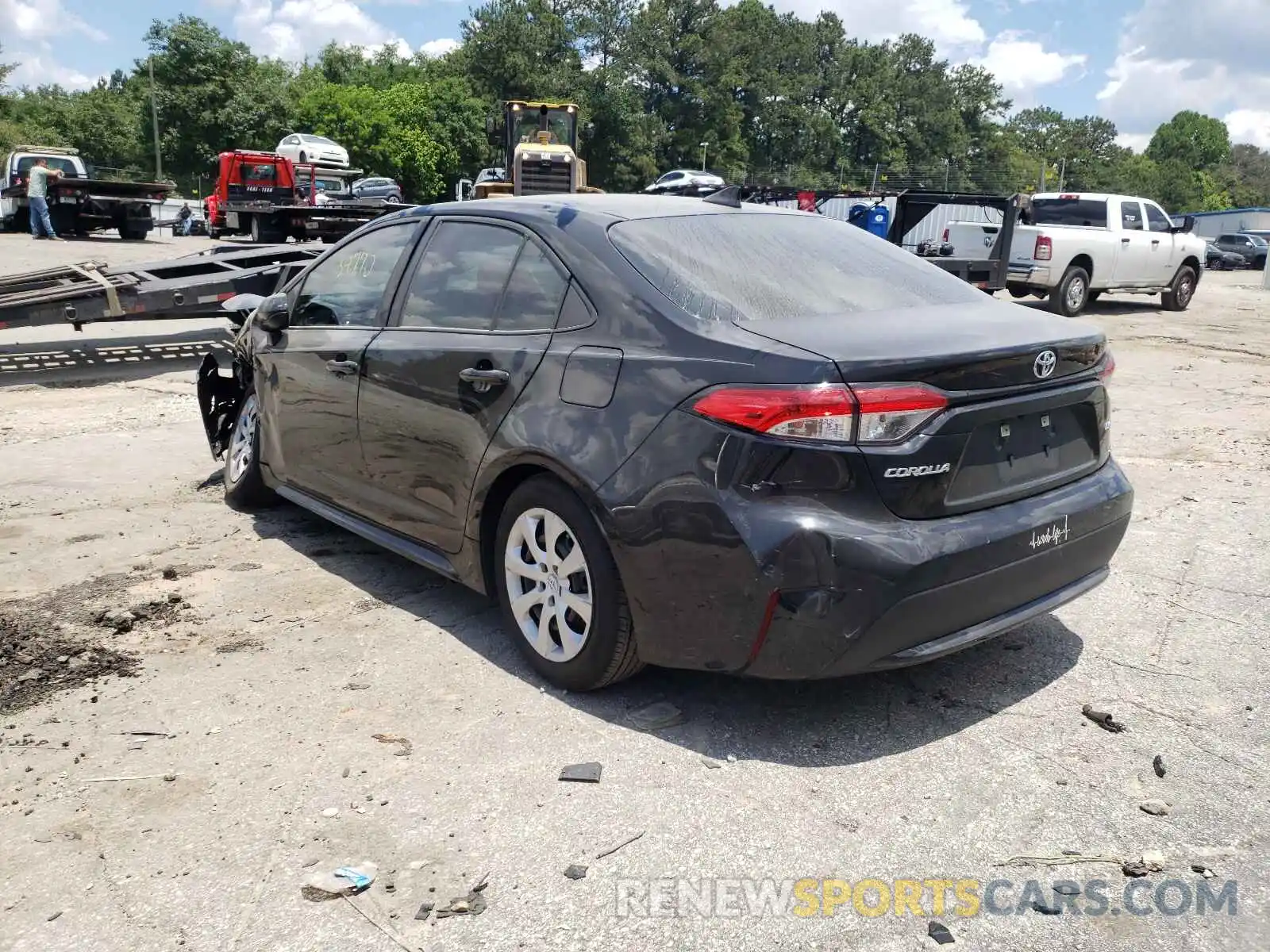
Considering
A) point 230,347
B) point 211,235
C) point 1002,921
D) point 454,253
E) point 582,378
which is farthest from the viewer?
point 211,235

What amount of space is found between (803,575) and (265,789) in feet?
5.53

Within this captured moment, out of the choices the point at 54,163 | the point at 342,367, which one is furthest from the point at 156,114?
the point at 342,367

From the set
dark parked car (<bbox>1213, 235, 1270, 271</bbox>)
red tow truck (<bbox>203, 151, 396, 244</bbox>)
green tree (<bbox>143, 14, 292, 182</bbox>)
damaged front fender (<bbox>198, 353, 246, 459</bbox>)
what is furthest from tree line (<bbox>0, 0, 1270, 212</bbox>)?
damaged front fender (<bbox>198, 353, 246, 459</bbox>)

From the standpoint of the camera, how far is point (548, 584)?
356cm

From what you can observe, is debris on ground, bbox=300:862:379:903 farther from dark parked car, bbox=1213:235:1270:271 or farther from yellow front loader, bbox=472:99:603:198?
dark parked car, bbox=1213:235:1270:271

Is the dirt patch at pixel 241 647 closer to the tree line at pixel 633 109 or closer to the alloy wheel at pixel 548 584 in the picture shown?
the alloy wheel at pixel 548 584

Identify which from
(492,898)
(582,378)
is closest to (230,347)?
(582,378)

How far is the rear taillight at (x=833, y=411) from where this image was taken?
9.46 ft

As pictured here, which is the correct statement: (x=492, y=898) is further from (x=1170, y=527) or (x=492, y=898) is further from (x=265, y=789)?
(x=1170, y=527)

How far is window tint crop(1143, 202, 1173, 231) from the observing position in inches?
682

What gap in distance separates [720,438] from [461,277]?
5.24 ft

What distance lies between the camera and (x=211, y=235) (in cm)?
2950

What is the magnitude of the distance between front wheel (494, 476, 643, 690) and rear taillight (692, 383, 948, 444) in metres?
0.67

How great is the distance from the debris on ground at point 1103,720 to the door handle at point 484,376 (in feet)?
7.49
